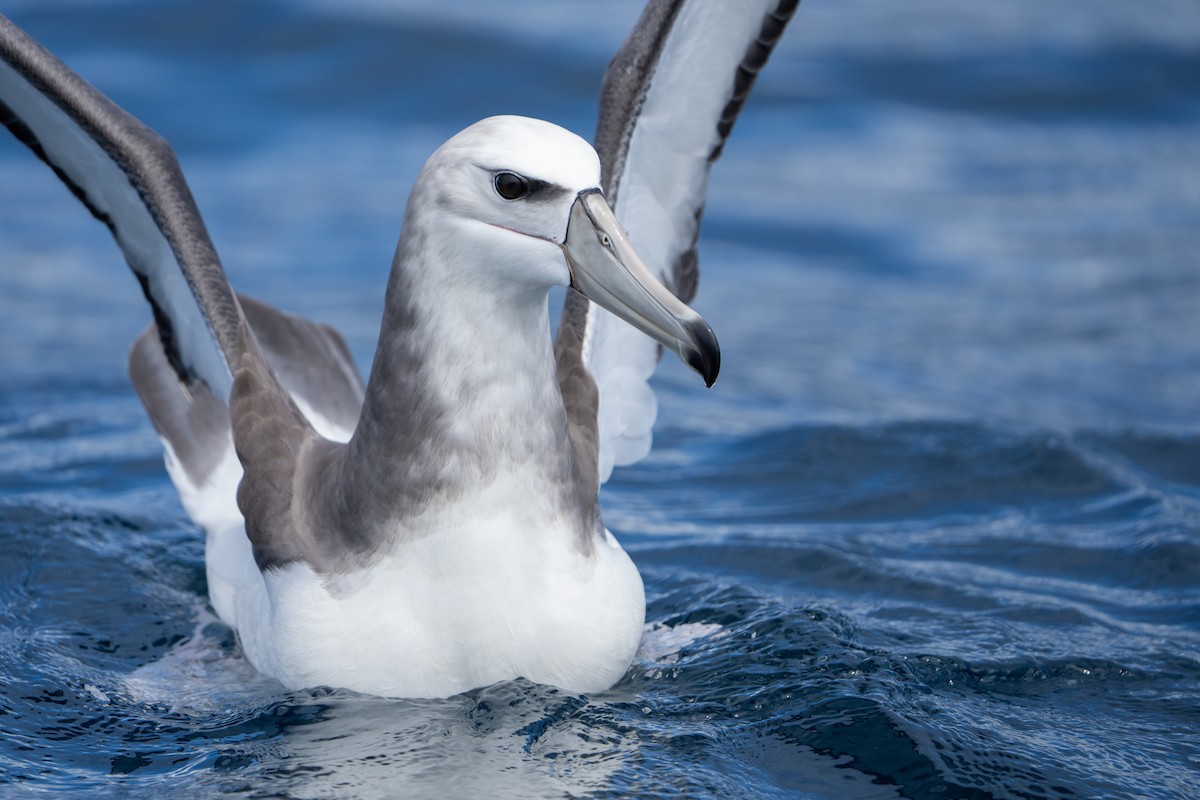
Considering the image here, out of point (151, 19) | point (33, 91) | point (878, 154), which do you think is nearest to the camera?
point (33, 91)

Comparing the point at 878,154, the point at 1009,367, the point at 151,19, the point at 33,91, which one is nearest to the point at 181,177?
the point at 33,91

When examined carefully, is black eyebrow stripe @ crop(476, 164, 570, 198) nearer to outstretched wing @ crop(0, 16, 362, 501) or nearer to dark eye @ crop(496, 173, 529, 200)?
dark eye @ crop(496, 173, 529, 200)

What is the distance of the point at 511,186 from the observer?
14.7 ft

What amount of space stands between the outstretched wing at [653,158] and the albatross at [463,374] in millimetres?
10

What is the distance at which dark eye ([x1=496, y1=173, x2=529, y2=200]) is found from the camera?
14.7 feet

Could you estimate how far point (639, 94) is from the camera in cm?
566

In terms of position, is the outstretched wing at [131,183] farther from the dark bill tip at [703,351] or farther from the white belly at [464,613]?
the dark bill tip at [703,351]

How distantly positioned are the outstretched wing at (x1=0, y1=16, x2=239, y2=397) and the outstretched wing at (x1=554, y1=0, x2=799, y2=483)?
4.14 feet

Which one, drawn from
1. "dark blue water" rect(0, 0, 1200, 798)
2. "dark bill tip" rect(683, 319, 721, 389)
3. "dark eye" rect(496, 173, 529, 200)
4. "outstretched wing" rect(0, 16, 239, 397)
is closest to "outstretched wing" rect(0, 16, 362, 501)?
"outstretched wing" rect(0, 16, 239, 397)

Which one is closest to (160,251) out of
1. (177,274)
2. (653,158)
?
(177,274)

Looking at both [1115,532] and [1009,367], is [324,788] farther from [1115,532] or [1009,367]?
[1009,367]

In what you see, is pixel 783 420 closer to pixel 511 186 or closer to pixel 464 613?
pixel 464 613

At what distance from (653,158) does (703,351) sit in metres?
1.73

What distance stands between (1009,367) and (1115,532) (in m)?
3.25
